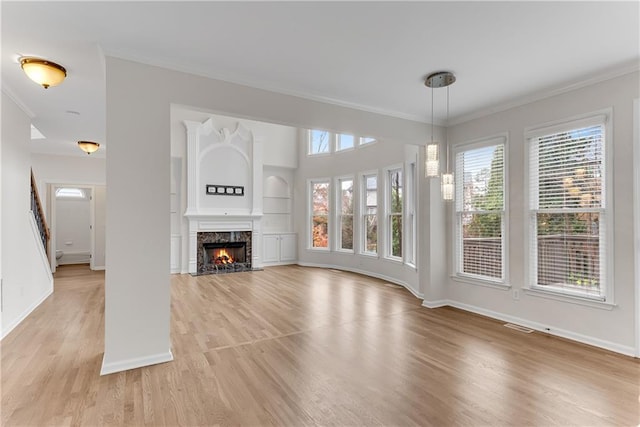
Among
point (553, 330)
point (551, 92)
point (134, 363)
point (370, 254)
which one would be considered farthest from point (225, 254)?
point (551, 92)

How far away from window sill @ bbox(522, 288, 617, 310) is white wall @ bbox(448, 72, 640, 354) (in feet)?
0.10

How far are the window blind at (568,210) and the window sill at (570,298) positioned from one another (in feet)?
0.19

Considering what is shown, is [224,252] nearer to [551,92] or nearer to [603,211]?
[551,92]

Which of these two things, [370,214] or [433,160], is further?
[370,214]

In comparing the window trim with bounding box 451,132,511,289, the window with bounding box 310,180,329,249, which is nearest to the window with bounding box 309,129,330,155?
the window with bounding box 310,180,329,249

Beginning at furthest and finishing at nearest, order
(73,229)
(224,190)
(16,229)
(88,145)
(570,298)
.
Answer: (73,229) < (224,190) < (88,145) < (16,229) < (570,298)

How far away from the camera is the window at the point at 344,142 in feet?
26.2

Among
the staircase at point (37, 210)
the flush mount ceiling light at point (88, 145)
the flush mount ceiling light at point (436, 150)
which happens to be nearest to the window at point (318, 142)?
the flush mount ceiling light at point (88, 145)

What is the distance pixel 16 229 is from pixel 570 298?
21.4 feet

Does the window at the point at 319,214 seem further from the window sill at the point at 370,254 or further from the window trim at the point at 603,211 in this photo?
the window trim at the point at 603,211

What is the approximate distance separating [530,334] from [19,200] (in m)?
6.40

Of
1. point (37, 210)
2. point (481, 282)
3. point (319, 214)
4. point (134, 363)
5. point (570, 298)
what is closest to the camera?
point (134, 363)

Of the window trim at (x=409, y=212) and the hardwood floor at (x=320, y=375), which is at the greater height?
the window trim at (x=409, y=212)

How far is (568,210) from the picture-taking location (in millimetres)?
3576
